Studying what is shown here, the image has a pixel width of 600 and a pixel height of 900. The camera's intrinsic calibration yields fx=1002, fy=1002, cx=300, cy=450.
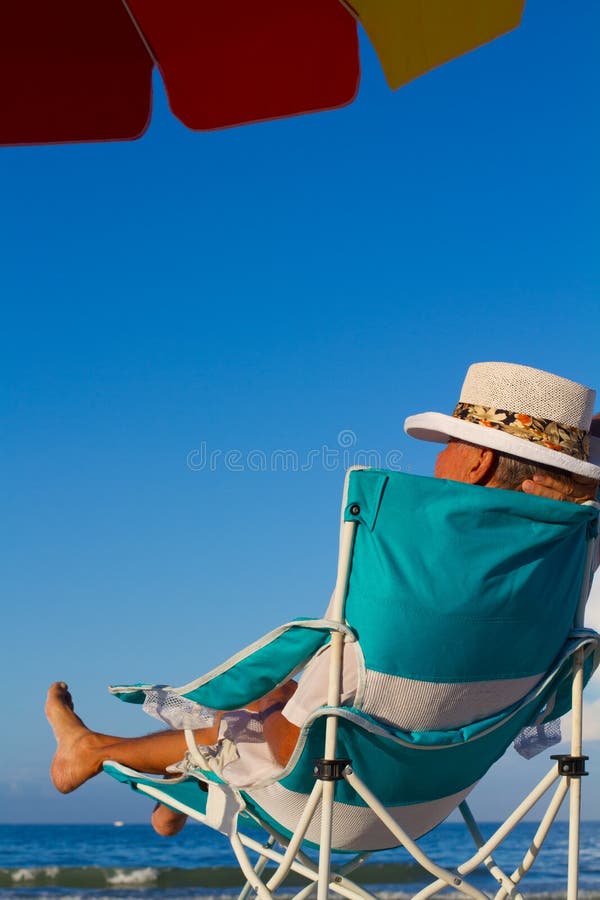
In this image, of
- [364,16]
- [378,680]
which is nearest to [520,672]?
[378,680]

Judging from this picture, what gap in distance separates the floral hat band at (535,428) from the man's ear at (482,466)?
7 centimetres

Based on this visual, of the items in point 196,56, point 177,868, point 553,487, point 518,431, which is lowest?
point 177,868

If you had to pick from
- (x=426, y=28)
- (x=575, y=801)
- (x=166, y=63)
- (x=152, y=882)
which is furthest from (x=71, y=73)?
(x=152, y=882)

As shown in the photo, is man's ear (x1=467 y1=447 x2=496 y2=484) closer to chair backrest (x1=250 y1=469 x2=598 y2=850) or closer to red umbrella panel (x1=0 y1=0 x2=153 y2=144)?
chair backrest (x1=250 y1=469 x2=598 y2=850)

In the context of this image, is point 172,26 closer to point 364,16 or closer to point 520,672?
point 364,16

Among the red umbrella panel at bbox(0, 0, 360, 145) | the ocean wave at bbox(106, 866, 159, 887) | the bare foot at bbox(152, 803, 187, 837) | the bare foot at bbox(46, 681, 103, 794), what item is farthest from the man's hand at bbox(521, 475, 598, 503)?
the ocean wave at bbox(106, 866, 159, 887)

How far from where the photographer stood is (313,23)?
9.53 ft

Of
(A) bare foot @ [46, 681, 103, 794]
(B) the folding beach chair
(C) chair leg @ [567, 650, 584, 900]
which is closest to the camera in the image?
(B) the folding beach chair

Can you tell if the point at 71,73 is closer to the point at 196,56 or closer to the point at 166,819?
the point at 196,56

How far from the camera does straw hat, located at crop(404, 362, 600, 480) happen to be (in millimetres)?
2391

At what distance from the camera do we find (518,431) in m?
2.44

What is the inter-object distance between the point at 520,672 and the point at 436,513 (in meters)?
0.49

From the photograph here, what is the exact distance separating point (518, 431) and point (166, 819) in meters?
1.76

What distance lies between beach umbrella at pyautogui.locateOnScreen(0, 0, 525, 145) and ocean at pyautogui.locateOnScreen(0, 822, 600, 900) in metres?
11.1
